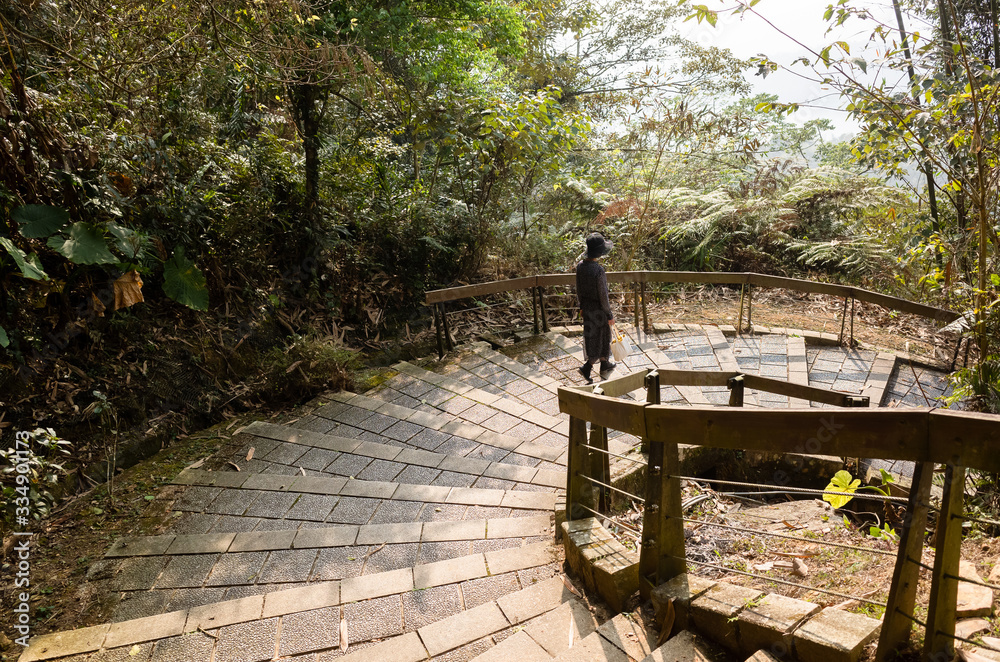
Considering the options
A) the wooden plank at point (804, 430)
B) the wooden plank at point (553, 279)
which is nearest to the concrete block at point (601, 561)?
the wooden plank at point (804, 430)

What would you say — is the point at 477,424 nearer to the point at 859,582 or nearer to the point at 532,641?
the point at 532,641

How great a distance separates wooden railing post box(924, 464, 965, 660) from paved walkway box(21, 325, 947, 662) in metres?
0.95

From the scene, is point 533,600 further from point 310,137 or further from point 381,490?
point 310,137

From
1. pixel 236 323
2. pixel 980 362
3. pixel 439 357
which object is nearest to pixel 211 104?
pixel 236 323

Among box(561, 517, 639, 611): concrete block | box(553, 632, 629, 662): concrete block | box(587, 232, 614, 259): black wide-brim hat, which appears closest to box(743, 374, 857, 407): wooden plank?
box(561, 517, 639, 611): concrete block

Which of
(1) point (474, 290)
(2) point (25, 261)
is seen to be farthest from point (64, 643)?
(1) point (474, 290)

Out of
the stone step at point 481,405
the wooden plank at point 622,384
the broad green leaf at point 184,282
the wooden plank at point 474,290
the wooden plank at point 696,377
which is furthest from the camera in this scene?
the wooden plank at point 474,290

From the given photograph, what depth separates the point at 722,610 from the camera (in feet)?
6.39

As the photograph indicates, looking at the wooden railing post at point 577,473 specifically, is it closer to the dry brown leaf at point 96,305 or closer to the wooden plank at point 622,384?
the wooden plank at point 622,384

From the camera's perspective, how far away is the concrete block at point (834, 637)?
1.62 metres

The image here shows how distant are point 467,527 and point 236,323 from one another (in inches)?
152

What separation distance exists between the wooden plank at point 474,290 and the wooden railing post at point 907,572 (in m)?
5.12

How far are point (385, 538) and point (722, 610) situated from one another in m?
1.94

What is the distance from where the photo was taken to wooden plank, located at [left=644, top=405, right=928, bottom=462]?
1558 millimetres
